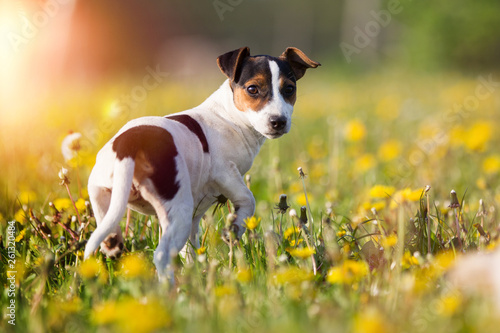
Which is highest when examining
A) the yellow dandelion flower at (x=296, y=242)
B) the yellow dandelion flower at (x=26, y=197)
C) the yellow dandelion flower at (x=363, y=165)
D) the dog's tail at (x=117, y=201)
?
the yellow dandelion flower at (x=363, y=165)

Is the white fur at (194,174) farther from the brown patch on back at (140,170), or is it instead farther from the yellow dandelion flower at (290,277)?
the yellow dandelion flower at (290,277)

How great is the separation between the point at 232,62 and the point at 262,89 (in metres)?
0.22

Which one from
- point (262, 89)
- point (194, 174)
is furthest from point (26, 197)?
point (262, 89)

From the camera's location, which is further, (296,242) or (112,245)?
(296,242)

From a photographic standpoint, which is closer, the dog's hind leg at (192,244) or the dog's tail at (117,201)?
the dog's tail at (117,201)

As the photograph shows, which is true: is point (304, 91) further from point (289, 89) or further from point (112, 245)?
point (112, 245)

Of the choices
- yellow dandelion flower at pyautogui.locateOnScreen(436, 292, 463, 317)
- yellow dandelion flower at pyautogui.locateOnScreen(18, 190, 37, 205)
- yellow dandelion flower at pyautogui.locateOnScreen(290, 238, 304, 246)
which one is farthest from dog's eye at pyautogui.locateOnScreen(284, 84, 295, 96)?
yellow dandelion flower at pyautogui.locateOnScreen(18, 190, 37, 205)

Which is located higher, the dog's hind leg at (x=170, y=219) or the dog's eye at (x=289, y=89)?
the dog's eye at (x=289, y=89)

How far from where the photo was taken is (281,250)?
105 inches

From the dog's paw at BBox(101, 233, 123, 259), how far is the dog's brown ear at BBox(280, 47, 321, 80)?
128 centimetres

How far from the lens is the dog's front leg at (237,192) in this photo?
2662 millimetres

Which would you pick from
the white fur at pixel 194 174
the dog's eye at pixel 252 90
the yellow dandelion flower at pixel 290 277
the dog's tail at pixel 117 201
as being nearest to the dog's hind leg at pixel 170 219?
the white fur at pixel 194 174

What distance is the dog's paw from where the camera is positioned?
2.54 metres

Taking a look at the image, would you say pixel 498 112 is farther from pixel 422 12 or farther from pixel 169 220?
pixel 422 12
